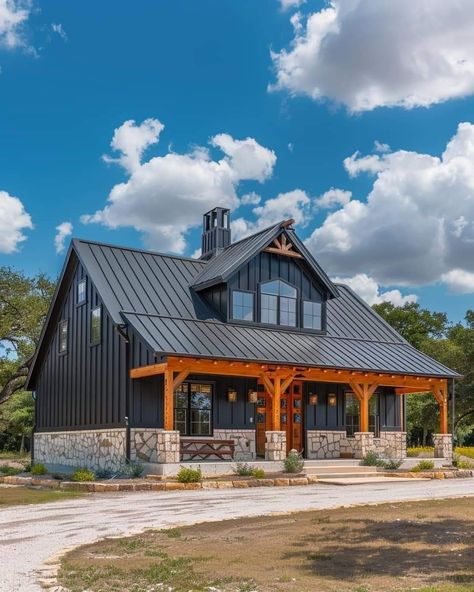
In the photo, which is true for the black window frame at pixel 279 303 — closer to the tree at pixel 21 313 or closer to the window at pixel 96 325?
the window at pixel 96 325

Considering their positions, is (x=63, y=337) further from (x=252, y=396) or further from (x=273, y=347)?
(x=273, y=347)

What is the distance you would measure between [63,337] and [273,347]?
8256mm

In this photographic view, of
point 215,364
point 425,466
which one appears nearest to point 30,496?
point 215,364

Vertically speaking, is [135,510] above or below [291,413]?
→ below

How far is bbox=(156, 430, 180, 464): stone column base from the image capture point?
20.0 meters

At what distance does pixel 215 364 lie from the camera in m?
21.6

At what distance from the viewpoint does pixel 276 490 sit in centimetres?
1784

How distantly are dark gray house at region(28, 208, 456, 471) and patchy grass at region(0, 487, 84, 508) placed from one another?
3.24 meters

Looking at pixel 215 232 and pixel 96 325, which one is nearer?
pixel 96 325

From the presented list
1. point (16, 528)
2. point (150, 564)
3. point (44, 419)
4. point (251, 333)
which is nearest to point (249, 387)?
point (251, 333)

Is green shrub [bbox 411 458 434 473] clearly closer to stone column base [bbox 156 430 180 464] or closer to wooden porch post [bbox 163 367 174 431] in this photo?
stone column base [bbox 156 430 180 464]

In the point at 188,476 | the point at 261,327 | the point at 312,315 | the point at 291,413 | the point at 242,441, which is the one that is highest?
the point at 312,315

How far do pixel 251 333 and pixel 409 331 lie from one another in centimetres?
4129

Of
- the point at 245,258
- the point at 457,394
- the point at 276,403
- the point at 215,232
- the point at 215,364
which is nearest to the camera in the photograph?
the point at 215,364
